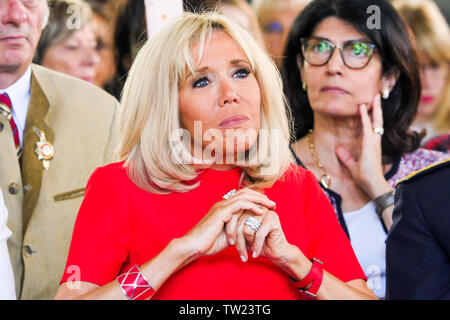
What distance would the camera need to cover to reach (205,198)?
7.09 ft

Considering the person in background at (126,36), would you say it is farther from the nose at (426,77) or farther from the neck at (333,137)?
the nose at (426,77)

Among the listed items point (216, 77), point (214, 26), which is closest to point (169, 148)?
point (216, 77)

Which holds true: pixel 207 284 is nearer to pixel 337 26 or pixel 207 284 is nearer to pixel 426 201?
pixel 426 201

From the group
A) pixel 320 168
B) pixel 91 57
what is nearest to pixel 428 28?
pixel 320 168

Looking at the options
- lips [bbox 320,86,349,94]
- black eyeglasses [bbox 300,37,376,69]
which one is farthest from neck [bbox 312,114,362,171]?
black eyeglasses [bbox 300,37,376,69]

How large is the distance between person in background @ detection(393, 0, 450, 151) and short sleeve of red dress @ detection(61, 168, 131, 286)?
6.85 ft

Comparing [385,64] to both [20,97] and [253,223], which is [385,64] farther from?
[20,97]

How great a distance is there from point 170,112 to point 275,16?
1.54 metres

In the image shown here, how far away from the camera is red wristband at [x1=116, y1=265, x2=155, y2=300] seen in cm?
194

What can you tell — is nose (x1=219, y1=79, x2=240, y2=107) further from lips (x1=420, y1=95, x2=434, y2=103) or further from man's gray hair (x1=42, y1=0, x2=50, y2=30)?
lips (x1=420, y1=95, x2=434, y2=103)

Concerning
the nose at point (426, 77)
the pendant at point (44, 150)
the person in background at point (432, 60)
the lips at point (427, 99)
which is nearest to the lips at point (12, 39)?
the pendant at point (44, 150)

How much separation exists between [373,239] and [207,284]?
991mm

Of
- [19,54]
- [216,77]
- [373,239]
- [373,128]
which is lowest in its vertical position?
[373,239]

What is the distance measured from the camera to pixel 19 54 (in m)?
2.55
